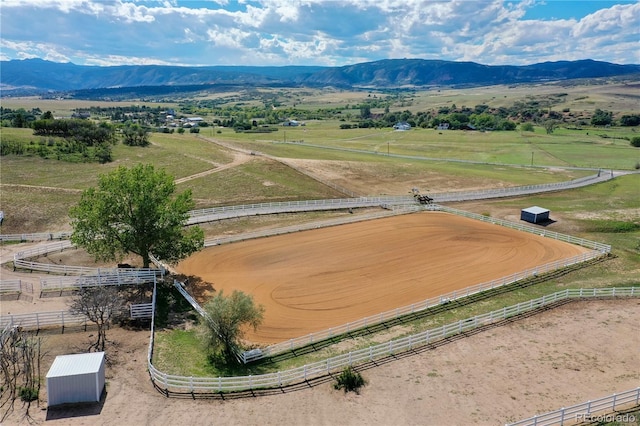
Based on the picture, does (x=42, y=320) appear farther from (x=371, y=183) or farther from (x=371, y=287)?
(x=371, y=183)

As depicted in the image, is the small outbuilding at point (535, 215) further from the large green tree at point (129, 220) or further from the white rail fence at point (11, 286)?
the white rail fence at point (11, 286)

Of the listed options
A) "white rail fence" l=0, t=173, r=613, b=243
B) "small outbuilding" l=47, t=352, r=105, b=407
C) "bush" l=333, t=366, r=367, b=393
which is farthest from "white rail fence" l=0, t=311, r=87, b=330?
"white rail fence" l=0, t=173, r=613, b=243

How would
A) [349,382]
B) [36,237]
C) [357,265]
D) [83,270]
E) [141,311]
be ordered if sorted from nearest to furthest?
[349,382], [141,311], [83,270], [357,265], [36,237]

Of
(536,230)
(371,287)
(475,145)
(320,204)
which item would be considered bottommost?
(371,287)

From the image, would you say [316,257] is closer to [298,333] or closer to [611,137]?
[298,333]

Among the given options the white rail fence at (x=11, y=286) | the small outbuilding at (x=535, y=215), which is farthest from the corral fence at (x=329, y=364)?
the small outbuilding at (x=535, y=215)

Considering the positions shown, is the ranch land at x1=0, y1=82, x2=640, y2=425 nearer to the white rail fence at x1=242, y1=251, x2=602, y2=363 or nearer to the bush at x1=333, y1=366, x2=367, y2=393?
the bush at x1=333, y1=366, x2=367, y2=393

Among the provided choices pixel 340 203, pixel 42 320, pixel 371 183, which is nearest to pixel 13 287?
pixel 42 320

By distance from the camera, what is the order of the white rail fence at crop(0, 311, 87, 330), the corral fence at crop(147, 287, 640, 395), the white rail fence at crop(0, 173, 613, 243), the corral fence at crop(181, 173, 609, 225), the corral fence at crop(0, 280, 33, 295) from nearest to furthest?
the corral fence at crop(147, 287, 640, 395) < the white rail fence at crop(0, 311, 87, 330) < the corral fence at crop(0, 280, 33, 295) < the white rail fence at crop(0, 173, 613, 243) < the corral fence at crop(181, 173, 609, 225)
